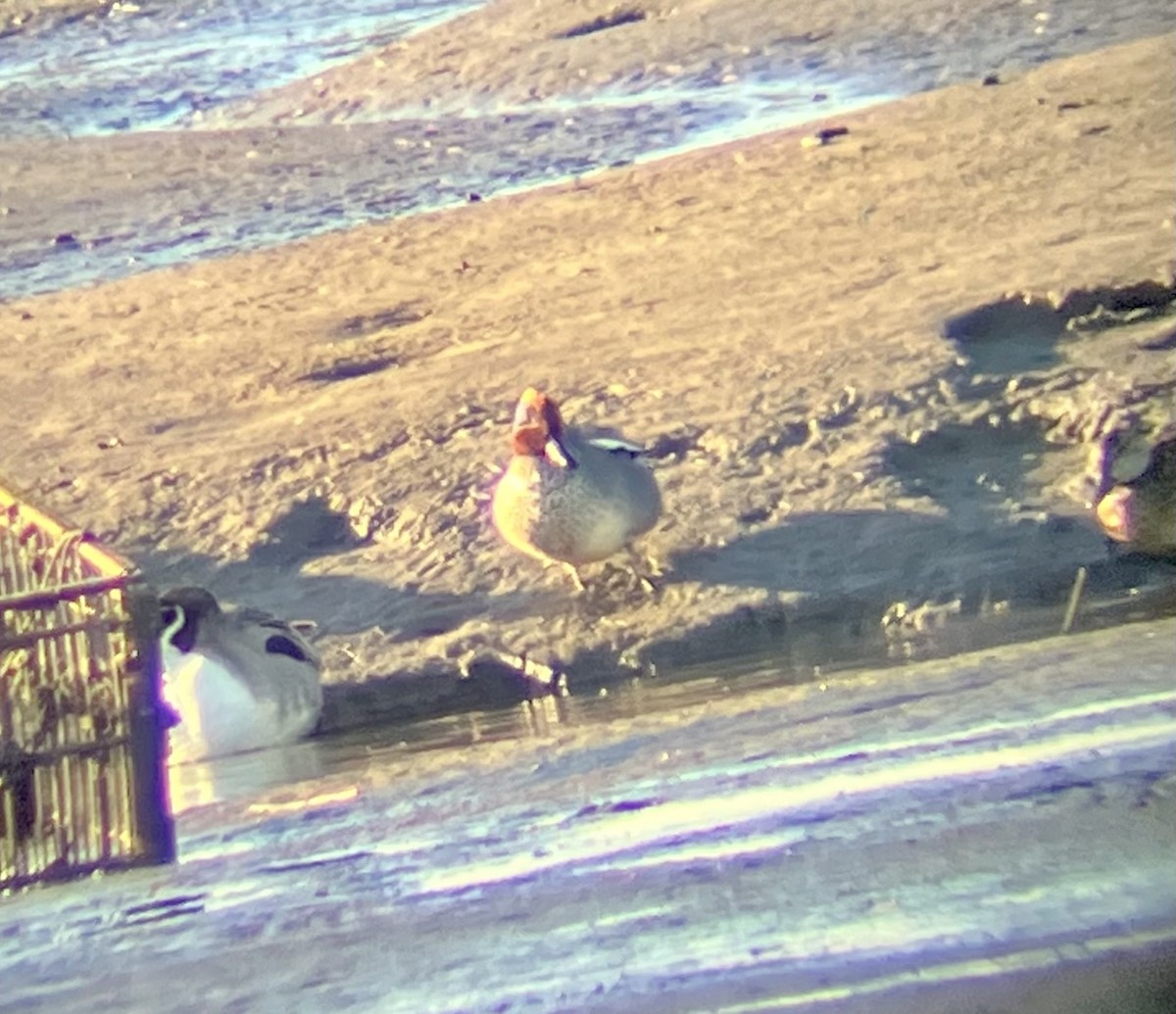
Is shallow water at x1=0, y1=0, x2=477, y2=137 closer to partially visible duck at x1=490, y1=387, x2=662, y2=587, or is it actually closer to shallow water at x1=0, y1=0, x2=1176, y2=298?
shallow water at x1=0, y1=0, x2=1176, y2=298

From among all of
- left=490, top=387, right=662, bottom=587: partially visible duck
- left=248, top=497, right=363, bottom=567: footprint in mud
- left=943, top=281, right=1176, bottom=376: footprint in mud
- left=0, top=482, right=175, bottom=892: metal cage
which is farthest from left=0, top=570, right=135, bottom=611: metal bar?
left=943, top=281, right=1176, bottom=376: footprint in mud

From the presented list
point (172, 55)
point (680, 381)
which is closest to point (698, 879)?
point (680, 381)

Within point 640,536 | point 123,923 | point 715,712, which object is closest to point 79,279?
point 640,536

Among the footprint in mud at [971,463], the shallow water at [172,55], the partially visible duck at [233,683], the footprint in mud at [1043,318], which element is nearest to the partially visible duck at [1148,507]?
the footprint in mud at [971,463]

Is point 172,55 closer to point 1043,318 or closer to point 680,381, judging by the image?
point 680,381

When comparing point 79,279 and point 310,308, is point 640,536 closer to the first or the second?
point 310,308

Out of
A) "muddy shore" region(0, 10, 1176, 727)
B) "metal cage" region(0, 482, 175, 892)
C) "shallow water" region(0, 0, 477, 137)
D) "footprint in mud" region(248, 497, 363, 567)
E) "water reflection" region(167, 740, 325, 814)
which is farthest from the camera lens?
"shallow water" region(0, 0, 477, 137)
